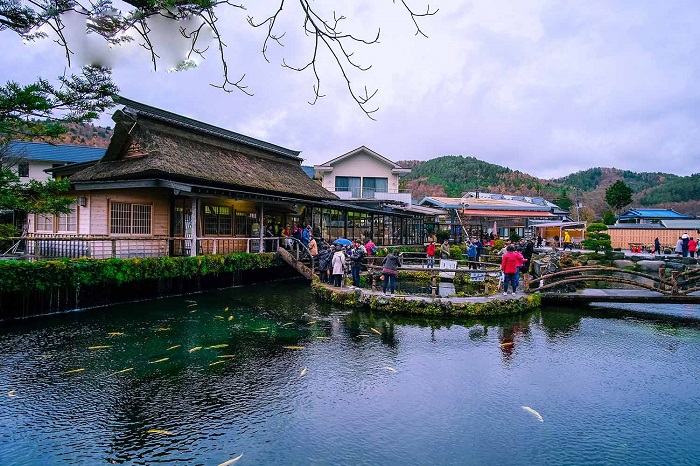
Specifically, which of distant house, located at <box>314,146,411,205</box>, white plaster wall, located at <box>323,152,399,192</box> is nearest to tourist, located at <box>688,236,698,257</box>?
distant house, located at <box>314,146,411,205</box>

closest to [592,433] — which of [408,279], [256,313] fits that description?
[256,313]

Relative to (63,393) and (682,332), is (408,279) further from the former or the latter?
(63,393)

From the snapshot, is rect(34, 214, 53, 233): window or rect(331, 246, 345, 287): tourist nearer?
rect(331, 246, 345, 287): tourist

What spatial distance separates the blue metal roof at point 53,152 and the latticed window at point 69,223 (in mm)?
19463

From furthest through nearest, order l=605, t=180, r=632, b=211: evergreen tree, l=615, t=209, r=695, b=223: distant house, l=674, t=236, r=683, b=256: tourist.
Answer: l=605, t=180, r=632, b=211: evergreen tree → l=615, t=209, r=695, b=223: distant house → l=674, t=236, r=683, b=256: tourist

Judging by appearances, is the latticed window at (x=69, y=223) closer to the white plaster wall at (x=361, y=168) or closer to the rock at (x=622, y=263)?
the white plaster wall at (x=361, y=168)

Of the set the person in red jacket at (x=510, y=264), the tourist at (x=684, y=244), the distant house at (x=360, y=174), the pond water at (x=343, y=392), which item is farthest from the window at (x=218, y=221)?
the tourist at (x=684, y=244)

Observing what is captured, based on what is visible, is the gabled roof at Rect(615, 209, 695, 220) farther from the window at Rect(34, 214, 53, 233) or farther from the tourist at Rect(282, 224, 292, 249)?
the window at Rect(34, 214, 53, 233)

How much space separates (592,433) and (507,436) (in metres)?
1.27

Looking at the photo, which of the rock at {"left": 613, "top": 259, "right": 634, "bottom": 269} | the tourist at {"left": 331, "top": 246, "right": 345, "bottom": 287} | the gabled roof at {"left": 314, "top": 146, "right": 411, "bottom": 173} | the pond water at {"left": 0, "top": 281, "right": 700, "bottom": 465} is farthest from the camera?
the gabled roof at {"left": 314, "top": 146, "right": 411, "bottom": 173}

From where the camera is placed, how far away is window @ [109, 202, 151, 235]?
17641mm

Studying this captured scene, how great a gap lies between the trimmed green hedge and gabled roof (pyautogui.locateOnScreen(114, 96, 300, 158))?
5818 mm

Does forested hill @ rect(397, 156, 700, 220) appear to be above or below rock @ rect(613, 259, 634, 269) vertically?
above

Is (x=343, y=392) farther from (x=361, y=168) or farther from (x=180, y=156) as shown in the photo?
(x=361, y=168)
